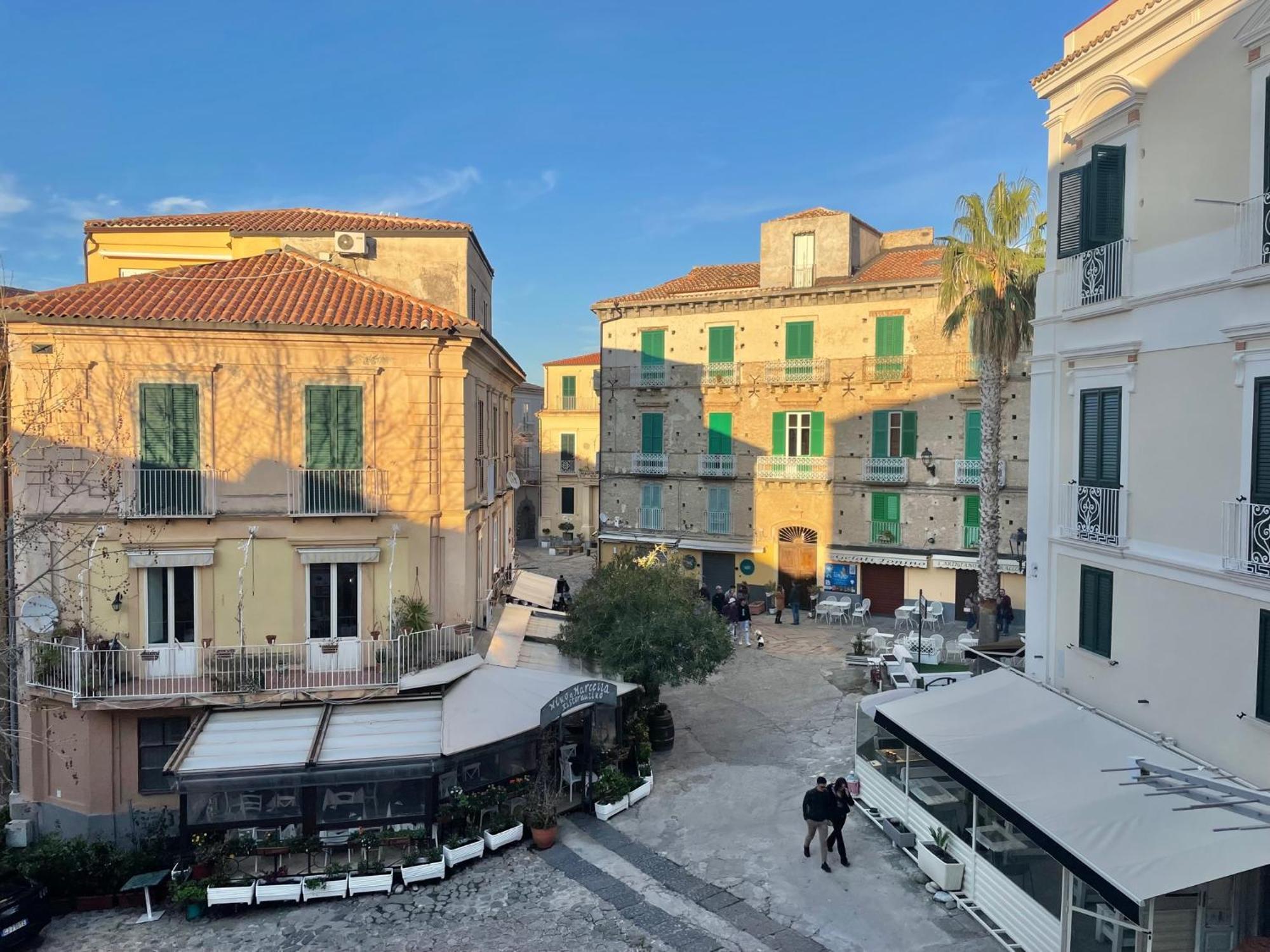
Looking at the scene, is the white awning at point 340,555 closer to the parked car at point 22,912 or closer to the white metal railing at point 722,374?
the parked car at point 22,912

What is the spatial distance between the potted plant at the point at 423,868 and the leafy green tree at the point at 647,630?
4812 mm

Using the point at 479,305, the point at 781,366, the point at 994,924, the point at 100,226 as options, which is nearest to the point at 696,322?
the point at 781,366

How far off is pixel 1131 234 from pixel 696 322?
23.7 m

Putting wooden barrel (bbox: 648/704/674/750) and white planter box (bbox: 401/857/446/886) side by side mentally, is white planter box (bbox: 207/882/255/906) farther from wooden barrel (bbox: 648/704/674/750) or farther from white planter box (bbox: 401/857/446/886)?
wooden barrel (bbox: 648/704/674/750)

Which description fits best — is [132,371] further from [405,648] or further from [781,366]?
[781,366]

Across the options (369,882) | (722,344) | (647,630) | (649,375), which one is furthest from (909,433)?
(369,882)

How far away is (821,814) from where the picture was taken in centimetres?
1209

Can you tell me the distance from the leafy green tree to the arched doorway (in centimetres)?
1557

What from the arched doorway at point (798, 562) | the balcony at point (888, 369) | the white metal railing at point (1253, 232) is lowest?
the arched doorway at point (798, 562)

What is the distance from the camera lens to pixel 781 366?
3228 cm

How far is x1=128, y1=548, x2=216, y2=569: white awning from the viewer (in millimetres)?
14375

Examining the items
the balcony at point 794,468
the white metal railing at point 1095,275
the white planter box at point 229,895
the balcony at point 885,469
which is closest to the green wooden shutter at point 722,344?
the balcony at point 794,468

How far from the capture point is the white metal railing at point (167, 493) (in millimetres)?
14234

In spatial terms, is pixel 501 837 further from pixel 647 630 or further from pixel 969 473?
pixel 969 473
